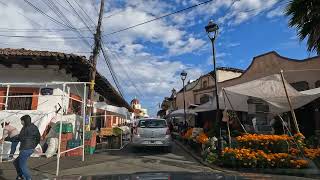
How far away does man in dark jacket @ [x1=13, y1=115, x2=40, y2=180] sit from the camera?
8727 millimetres

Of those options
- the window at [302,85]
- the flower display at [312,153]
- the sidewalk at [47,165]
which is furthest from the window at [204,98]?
the flower display at [312,153]

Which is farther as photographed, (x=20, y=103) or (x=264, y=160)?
(x=20, y=103)

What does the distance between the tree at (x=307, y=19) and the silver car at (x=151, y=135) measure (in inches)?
278

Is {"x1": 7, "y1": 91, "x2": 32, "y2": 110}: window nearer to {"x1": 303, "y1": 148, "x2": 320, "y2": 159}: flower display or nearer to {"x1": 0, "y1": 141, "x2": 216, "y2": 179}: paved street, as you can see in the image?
{"x1": 0, "y1": 141, "x2": 216, "y2": 179}: paved street

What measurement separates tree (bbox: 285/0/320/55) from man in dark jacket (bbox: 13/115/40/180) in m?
9.23

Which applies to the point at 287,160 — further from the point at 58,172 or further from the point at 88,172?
the point at 58,172

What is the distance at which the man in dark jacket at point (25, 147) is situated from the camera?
8.73 metres

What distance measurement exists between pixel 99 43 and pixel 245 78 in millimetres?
11788

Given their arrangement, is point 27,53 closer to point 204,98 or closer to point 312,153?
point 312,153

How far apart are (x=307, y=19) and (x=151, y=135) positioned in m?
7.95

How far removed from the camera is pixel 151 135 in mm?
16734

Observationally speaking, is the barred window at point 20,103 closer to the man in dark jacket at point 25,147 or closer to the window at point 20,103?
the window at point 20,103

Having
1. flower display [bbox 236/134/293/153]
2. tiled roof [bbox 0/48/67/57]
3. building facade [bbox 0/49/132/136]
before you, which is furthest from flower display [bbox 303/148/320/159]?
tiled roof [bbox 0/48/67/57]

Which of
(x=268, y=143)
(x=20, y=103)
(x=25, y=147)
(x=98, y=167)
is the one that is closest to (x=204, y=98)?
(x=20, y=103)
